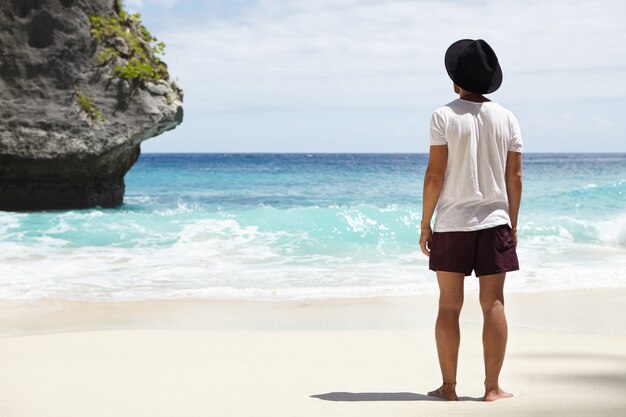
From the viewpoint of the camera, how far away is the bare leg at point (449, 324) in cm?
383

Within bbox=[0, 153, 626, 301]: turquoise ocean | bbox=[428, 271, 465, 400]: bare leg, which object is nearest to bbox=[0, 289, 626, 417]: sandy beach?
bbox=[428, 271, 465, 400]: bare leg

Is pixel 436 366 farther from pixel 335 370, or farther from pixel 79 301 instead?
pixel 79 301

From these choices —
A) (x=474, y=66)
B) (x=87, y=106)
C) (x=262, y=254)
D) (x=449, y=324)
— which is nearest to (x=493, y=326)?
(x=449, y=324)

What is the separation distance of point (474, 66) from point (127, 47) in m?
14.1

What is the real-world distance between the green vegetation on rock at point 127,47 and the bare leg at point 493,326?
1382cm

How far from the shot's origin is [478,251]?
3764mm

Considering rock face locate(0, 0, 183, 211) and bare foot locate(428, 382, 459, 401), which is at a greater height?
rock face locate(0, 0, 183, 211)

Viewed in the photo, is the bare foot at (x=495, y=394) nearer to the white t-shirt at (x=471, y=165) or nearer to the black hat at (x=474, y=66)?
the white t-shirt at (x=471, y=165)

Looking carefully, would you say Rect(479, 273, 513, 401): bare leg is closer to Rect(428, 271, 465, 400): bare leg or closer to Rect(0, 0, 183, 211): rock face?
Rect(428, 271, 465, 400): bare leg

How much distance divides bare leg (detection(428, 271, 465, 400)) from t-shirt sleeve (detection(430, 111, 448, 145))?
0.67m

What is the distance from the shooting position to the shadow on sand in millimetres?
4054

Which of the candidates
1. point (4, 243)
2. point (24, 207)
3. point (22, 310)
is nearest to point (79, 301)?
point (22, 310)

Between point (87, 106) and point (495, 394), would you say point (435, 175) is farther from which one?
point (87, 106)

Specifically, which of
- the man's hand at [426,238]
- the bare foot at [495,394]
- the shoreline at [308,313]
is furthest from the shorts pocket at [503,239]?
the shoreline at [308,313]
